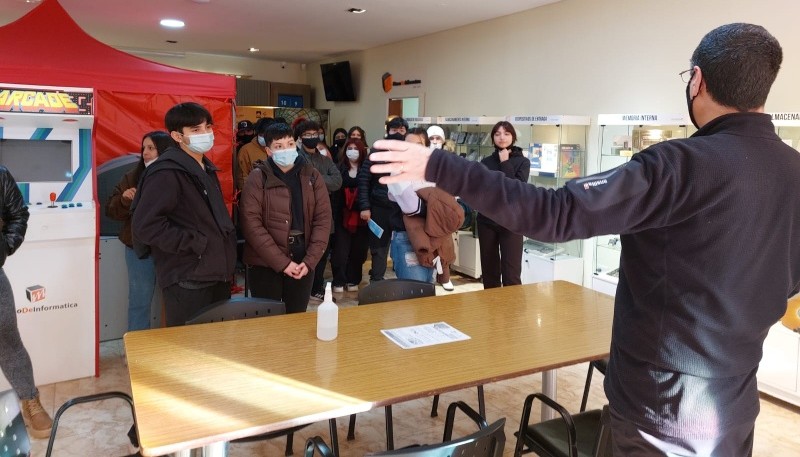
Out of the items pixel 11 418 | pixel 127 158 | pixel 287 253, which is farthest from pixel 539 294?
pixel 127 158

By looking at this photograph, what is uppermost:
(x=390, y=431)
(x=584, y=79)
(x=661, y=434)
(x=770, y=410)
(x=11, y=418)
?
(x=584, y=79)

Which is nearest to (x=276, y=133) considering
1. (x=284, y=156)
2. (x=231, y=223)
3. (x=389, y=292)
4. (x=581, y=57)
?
(x=284, y=156)

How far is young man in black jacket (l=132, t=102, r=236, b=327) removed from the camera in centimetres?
274

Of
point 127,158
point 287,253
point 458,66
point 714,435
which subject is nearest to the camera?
point 714,435

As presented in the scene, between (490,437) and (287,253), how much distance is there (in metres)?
1.97

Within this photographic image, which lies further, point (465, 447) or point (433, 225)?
point (433, 225)

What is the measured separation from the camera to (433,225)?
144 inches

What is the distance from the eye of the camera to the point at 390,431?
2395mm

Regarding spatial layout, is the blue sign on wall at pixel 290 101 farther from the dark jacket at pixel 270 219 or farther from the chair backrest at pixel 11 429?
the chair backrest at pixel 11 429

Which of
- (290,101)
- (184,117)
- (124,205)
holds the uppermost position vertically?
(290,101)

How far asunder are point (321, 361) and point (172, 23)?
6.62m

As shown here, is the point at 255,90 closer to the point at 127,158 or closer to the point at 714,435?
the point at 127,158

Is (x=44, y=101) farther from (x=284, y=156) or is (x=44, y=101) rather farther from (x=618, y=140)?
(x=618, y=140)

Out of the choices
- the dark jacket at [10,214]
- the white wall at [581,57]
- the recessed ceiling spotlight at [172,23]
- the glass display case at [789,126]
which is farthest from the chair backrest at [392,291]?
the recessed ceiling spotlight at [172,23]
